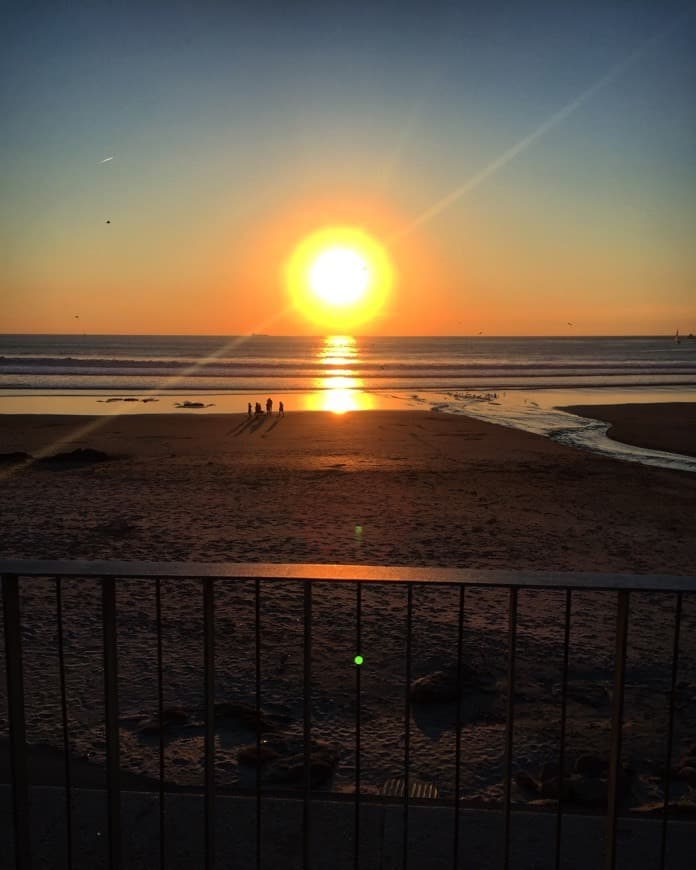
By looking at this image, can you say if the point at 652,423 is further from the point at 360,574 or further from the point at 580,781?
the point at 360,574

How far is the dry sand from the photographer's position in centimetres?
513

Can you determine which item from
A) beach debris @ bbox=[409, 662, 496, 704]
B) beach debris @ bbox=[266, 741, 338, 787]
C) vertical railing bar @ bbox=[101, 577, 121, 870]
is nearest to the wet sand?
beach debris @ bbox=[409, 662, 496, 704]

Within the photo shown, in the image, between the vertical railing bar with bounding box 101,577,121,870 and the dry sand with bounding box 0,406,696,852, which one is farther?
the dry sand with bounding box 0,406,696,852

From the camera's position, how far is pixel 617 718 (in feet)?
8.55

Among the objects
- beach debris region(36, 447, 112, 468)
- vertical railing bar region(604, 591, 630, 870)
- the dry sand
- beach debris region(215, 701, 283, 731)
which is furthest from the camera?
beach debris region(36, 447, 112, 468)

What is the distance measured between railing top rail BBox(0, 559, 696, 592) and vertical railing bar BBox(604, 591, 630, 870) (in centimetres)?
13

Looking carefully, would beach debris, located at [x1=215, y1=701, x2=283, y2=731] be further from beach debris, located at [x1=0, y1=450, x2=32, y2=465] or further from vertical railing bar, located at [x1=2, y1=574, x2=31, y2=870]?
beach debris, located at [x1=0, y1=450, x2=32, y2=465]

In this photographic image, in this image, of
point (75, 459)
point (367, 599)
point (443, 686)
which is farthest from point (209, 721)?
point (75, 459)

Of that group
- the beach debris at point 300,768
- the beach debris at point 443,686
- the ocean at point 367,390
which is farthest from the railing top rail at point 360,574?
the ocean at point 367,390

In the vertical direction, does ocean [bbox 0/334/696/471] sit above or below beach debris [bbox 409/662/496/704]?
above

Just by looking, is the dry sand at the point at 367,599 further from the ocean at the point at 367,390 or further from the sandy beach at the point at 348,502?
the ocean at the point at 367,390

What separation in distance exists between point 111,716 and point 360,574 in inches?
44.7

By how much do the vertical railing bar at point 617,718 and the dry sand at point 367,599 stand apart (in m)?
1.78

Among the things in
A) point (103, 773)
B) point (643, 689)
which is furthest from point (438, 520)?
point (103, 773)
